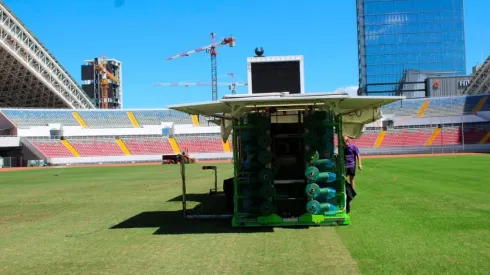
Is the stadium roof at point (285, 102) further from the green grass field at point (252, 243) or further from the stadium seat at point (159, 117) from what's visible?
the stadium seat at point (159, 117)

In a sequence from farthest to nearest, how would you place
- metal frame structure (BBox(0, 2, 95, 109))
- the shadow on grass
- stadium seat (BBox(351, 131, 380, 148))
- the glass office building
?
the glass office building, stadium seat (BBox(351, 131, 380, 148)), metal frame structure (BBox(0, 2, 95, 109)), the shadow on grass

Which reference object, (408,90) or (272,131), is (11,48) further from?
(408,90)

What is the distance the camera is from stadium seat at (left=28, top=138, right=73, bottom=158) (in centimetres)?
6150

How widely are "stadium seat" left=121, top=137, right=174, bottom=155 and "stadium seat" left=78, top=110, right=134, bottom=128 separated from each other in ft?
12.0

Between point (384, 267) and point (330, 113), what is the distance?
12.9ft

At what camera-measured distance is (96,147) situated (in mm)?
65000

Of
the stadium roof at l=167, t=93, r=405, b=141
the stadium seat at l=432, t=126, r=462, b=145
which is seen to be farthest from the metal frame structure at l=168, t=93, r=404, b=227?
the stadium seat at l=432, t=126, r=462, b=145

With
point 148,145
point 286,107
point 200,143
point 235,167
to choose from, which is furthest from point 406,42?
point 235,167

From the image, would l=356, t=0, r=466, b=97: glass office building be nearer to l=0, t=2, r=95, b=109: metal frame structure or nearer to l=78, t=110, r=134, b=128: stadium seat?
l=78, t=110, r=134, b=128: stadium seat

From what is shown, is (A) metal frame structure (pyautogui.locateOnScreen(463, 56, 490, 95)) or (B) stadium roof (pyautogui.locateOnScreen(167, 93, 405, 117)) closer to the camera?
(B) stadium roof (pyautogui.locateOnScreen(167, 93, 405, 117))

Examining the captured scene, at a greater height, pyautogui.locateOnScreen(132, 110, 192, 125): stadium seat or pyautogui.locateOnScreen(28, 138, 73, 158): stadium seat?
pyautogui.locateOnScreen(132, 110, 192, 125): stadium seat

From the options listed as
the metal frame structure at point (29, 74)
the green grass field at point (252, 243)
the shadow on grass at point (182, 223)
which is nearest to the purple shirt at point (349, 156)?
the green grass field at point (252, 243)

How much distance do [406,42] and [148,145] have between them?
6703 centimetres

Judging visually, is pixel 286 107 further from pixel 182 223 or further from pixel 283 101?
pixel 182 223
